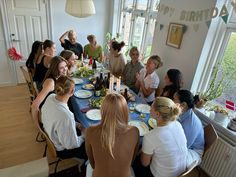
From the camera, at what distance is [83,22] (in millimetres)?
4258

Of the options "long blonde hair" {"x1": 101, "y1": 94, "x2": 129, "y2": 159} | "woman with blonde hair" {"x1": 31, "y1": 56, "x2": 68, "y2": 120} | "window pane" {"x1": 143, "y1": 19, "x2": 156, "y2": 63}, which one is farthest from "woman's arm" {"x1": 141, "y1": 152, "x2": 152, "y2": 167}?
"window pane" {"x1": 143, "y1": 19, "x2": 156, "y2": 63}

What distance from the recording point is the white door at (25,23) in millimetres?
3553

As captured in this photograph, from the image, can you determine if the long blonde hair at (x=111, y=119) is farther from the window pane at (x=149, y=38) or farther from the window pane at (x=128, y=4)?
the window pane at (x=128, y=4)

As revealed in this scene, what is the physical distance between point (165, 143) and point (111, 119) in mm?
438

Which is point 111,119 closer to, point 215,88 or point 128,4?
point 215,88

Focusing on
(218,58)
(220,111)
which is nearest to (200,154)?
(220,111)

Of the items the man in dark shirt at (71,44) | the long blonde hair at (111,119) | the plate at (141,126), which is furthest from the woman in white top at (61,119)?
the man in dark shirt at (71,44)

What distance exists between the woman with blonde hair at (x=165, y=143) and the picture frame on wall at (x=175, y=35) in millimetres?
1444

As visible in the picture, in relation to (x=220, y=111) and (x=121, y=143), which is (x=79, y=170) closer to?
(x=121, y=143)

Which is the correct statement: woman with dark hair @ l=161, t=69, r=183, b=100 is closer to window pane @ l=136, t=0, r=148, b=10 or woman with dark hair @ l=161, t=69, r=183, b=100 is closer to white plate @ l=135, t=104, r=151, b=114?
white plate @ l=135, t=104, r=151, b=114

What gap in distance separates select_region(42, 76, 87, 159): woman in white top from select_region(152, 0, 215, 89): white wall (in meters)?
1.58

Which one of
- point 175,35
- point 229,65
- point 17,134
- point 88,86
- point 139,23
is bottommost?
point 17,134

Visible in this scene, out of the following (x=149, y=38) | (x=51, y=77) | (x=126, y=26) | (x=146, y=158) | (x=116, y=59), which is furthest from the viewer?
(x=126, y=26)

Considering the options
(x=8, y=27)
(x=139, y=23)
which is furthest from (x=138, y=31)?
(x=8, y=27)
